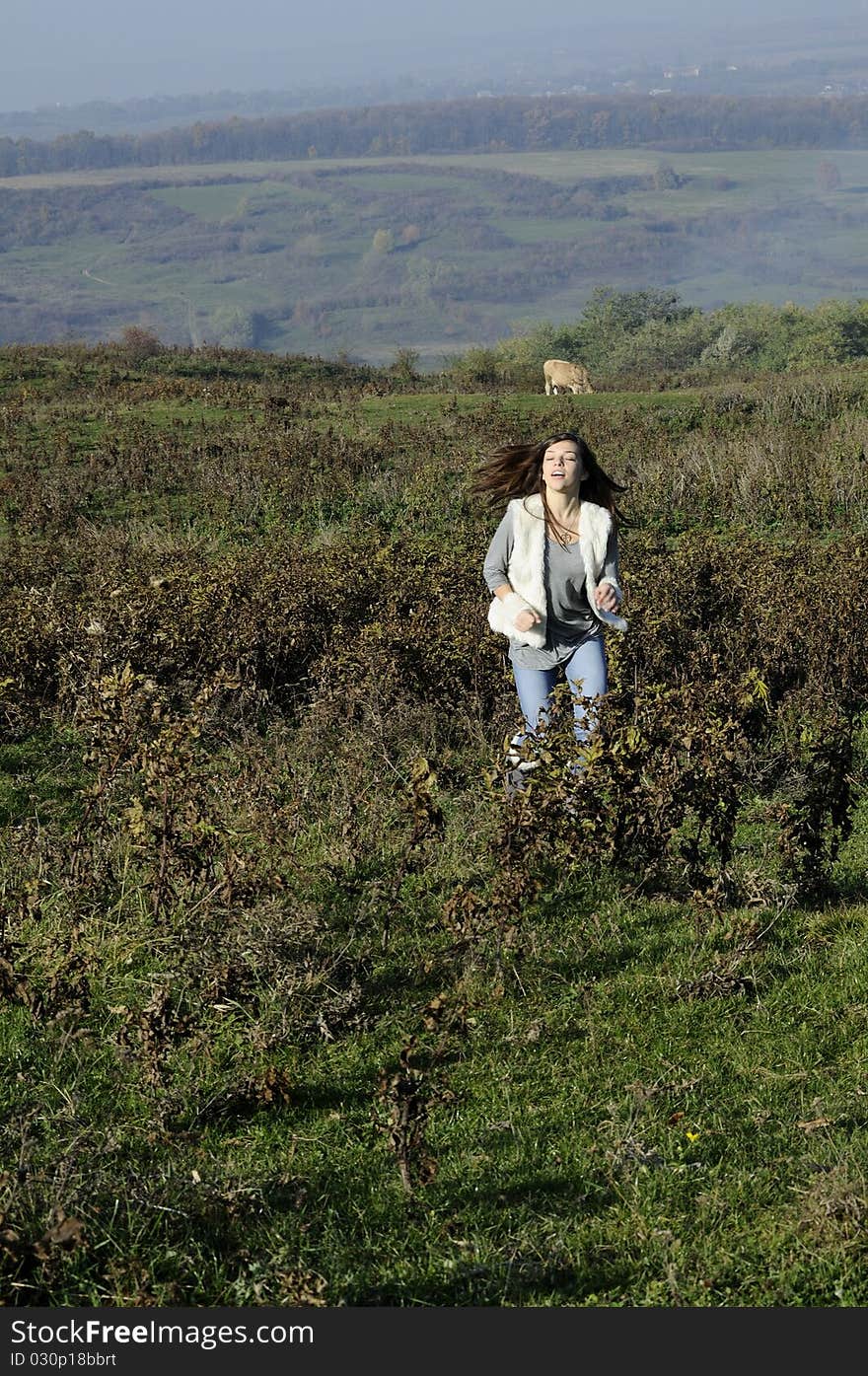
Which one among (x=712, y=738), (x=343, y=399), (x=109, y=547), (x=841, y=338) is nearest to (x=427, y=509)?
(x=109, y=547)

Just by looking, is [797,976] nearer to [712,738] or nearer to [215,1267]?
[712,738]

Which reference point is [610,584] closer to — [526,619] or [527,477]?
[526,619]

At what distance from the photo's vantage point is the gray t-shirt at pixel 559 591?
600 cm

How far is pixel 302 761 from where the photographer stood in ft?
24.8

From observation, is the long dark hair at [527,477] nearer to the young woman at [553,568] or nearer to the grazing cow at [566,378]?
the young woman at [553,568]

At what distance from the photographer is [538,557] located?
5977 mm

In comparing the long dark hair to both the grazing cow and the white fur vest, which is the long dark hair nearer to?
the white fur vest

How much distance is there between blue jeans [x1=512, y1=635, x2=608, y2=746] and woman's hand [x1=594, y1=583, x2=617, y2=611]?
25 centimetres

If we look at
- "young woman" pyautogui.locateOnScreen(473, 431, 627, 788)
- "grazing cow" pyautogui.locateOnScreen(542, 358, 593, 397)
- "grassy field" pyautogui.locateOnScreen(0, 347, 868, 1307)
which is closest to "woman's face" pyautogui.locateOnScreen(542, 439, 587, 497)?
"young woman" pyautogui.locateOnScreen(473, 431, 627, 788)

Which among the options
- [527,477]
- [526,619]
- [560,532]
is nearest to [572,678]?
[526,619]

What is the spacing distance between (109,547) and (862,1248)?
35.9 feet

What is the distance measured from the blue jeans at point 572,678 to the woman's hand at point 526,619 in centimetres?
31

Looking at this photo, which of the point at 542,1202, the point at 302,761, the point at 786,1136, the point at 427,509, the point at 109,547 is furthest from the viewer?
the point at 427,509

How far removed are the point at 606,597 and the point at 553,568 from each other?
298mm
